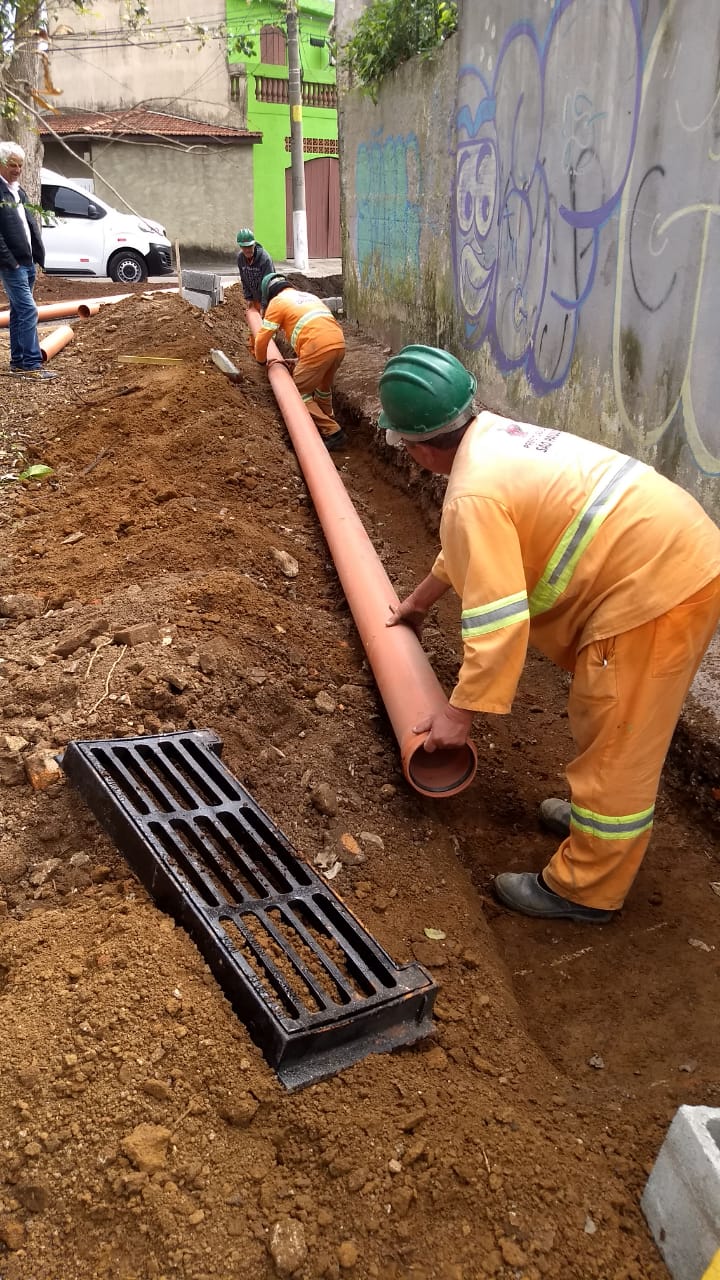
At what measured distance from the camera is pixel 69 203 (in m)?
14.9

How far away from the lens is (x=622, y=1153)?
5.93ft

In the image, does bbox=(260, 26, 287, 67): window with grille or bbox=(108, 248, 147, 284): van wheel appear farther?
bbox=(260, 26, 287, 67): window with grille

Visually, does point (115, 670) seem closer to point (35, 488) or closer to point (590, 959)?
point (590, 959)

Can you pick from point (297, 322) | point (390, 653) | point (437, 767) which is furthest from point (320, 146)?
point (437, 767)

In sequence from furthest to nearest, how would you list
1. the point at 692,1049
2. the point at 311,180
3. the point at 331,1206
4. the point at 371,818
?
the point at 311,180 → the point at 371,818 → the point at 692,1049 → the point at 331,1206

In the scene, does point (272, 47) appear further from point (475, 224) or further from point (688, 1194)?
point (688, 1194)

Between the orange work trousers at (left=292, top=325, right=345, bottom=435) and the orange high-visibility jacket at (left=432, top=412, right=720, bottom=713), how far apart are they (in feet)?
15.9

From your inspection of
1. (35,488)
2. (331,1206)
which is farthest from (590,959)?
(35,488)

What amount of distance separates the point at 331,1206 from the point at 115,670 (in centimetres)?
191

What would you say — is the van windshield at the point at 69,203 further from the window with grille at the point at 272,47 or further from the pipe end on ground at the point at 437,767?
the pipe end on ground at the point at 437,767

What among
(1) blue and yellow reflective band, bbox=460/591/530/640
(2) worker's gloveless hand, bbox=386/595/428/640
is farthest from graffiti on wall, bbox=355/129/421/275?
(1) blue and yellow reflective band, bbox=460/591/530/640

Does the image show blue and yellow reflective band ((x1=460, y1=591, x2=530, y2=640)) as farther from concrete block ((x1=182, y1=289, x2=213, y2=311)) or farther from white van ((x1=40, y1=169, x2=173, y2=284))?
white van ((x1=40, y1=169, x2=173, y2=284))

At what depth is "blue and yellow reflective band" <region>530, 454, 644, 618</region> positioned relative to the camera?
230 centimetres

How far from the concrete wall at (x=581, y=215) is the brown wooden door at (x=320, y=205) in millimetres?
19551
